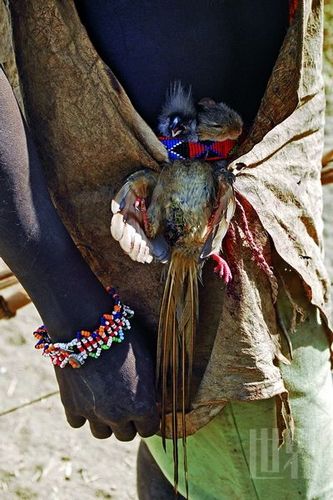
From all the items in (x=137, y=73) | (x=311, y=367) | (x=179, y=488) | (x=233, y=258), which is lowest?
(x=179, y=488)

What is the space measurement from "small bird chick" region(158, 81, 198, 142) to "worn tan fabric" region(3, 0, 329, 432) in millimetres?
32

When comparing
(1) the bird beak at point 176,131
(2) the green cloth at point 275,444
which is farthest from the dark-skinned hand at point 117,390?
(1) the bird beak at point 176,131

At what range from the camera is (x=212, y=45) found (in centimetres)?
125

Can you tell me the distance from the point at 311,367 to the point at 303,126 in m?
0.38

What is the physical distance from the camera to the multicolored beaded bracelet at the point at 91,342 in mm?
1195

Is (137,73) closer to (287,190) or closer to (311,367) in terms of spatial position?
(287,190)

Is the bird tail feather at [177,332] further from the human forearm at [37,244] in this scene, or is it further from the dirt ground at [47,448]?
the dirt ground at [47,448]

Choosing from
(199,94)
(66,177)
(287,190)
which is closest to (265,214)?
(287,190)

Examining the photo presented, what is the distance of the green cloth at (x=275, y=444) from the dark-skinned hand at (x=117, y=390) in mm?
131

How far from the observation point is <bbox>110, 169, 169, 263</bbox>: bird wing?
1160 mm

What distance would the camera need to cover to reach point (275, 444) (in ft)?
4.23

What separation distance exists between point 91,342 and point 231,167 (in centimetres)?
32

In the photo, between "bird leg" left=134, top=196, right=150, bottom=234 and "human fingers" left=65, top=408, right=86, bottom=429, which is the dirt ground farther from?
"bird leg" left=134, top=196, right=150, bottom=234

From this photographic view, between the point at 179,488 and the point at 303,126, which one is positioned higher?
the point at 303,126
